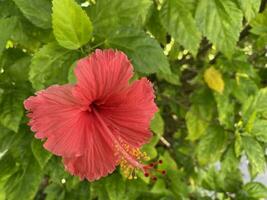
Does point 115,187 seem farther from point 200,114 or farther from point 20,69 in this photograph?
point 200,114

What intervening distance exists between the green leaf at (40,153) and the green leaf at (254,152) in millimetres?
516

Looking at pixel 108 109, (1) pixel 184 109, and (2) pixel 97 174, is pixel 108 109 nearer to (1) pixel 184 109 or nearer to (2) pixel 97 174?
(2) pixel 97 174

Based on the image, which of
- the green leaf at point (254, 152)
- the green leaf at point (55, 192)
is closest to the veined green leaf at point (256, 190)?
the green leaf at point (254, 152)

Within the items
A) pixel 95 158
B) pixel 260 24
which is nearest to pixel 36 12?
pixel 95 158

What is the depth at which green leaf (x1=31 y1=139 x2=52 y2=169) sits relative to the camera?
44.3 inches

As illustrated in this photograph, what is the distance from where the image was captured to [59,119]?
826mm

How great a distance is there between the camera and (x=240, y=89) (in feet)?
5.83

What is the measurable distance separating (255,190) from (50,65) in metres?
0.88

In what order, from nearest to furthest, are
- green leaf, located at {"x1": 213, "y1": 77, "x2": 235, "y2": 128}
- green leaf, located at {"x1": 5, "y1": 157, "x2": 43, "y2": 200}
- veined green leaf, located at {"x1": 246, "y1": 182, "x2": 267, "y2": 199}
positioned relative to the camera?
green leaf, located at {"x1": 5, "y1": 157, "x2": 43, "y2": 200}, veined green leaf, located at {"x1": 246, "y1": 182, "x2": 267, "y2": 199}, green leaf, located at {"x1": 213, "y1": 77, "x2": 235, "y2": 128}

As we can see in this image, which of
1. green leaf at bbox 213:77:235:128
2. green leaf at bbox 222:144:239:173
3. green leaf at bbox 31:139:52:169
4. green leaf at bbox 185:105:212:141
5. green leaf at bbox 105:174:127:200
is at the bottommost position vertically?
green leaf at bbox 185:105:212:141

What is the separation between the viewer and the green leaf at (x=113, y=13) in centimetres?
102

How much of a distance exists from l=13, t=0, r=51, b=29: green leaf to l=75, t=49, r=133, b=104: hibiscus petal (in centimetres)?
24

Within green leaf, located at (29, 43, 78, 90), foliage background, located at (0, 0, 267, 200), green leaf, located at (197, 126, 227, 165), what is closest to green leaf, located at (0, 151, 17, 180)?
foliage background, located at (0, 0, 267, 200)

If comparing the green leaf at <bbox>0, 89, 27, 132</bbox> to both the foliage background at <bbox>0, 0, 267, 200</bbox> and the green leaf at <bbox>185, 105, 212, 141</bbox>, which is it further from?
the green leaf at <bbox>185, 105, 212, 141</bbox>
